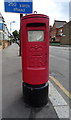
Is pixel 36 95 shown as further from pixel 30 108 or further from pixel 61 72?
pixel 61 72

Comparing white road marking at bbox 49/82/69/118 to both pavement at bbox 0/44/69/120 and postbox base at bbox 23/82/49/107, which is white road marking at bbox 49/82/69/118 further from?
postbox base at bbox 23/82/49/107

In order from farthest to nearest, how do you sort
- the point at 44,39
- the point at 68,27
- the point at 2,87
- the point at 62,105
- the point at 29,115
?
the point at 68,27
the point at 2,87
the point at 62,105
the point at 44,39
the point at 29,115

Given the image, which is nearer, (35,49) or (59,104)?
(35,49)

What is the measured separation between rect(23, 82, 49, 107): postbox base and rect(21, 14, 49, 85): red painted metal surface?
4.4 inches

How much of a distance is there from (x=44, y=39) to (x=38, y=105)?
149cm

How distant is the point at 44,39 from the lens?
9.17ft

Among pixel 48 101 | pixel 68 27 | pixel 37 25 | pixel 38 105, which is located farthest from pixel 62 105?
pixel 68 27

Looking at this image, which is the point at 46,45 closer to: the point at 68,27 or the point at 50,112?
the point at 50,112

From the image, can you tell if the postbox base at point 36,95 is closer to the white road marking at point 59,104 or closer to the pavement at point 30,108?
the pavement at point 30,108

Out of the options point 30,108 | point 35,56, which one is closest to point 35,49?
point 35,56

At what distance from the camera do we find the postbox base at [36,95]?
2.84 m

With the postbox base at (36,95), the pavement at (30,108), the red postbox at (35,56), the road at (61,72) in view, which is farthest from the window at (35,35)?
the road at (61,72)

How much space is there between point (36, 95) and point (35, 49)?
3.37ft

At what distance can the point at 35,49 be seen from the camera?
2.75 m
